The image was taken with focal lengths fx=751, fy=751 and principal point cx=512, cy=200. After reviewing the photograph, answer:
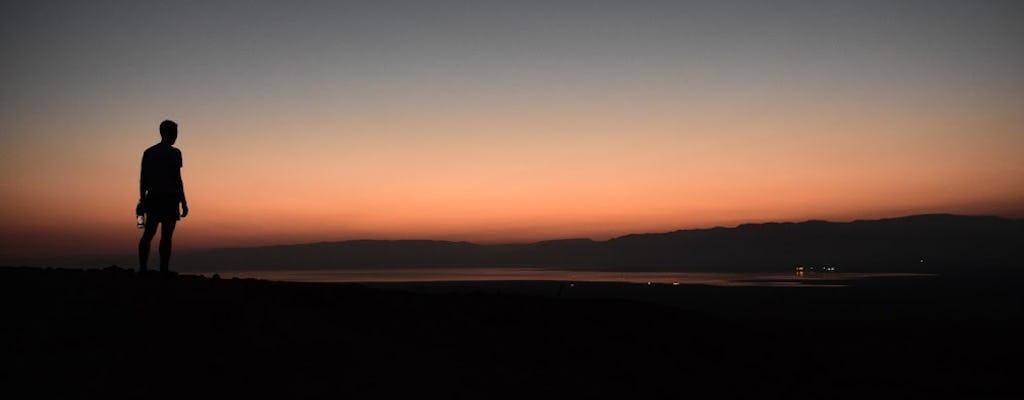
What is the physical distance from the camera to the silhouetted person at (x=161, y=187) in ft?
35.6

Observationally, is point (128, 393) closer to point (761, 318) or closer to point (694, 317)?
point (694, 317)

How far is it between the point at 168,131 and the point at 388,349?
464cm

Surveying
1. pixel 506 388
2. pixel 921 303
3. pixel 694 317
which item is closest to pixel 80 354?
pixel 506 388

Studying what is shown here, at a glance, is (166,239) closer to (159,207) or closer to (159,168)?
(159,207)

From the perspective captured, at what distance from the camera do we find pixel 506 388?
904cm

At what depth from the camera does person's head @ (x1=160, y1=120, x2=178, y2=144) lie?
1096cm

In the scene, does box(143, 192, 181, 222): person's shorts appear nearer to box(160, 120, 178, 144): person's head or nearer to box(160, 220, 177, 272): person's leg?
box(160, 220, 177, 272): person's leg

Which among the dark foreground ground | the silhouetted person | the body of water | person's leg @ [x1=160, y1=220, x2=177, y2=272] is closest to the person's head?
the silhouetted person

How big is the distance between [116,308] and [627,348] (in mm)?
7419

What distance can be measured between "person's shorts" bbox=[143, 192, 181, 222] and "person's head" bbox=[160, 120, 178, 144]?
0.81 m

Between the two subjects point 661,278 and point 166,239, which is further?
point 661,278

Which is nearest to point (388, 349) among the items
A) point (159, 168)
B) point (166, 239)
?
point (166, 239)

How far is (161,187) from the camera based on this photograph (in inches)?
428

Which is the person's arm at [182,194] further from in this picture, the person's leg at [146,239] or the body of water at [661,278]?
the body of water at [661,278]
